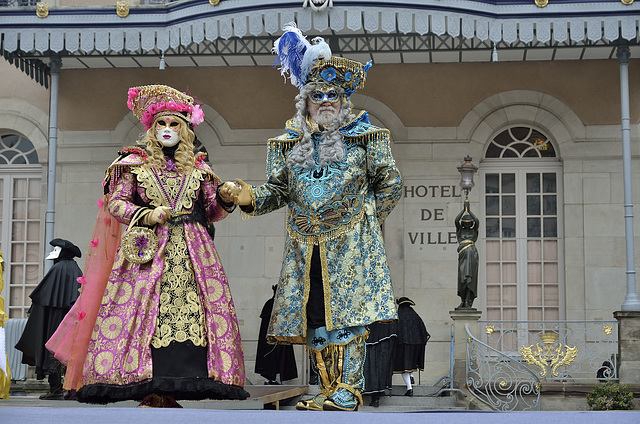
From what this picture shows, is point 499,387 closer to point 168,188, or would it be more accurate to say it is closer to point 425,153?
point 425,153

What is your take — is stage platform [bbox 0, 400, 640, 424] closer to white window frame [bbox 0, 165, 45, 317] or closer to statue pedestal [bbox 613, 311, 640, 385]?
statue pedestal [bbox 613, 311, 640, 385]

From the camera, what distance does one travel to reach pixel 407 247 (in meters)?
13.8

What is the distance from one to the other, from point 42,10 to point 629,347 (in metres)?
8.20

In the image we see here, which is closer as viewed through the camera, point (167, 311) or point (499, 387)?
point (167, 311)

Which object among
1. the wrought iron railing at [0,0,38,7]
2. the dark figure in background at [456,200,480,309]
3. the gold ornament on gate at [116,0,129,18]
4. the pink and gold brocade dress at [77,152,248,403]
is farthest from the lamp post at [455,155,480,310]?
the wrought iron railing at [0,0,38,7]

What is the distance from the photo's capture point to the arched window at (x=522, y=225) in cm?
1396

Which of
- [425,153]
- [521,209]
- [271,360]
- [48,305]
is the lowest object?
[271,360]

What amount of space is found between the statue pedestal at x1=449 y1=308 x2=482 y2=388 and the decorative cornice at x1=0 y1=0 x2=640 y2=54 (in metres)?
3.33

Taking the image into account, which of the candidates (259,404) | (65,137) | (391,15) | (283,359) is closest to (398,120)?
(391,15)

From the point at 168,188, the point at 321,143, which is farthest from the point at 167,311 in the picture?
the point at 321,143

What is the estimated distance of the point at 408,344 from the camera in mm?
12180

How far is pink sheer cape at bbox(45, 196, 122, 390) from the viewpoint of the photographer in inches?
Result: 252

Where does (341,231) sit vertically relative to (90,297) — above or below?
above

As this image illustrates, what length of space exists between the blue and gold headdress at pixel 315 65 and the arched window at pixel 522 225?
8.07m
